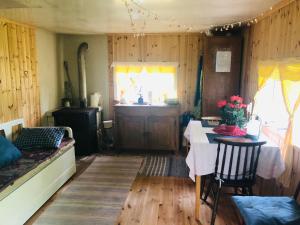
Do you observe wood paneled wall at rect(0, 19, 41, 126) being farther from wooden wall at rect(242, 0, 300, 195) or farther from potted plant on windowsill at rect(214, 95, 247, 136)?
wooden wall at rect(242, 0, 300, 195)

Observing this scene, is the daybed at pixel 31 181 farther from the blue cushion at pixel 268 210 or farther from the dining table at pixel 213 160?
the blue cushion at pixel 268 210

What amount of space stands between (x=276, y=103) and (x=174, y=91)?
222 cm

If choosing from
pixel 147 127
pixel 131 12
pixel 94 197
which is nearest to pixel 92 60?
pixel 147 127

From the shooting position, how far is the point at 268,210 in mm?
1867

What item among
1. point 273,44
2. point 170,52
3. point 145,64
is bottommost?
point 145,64

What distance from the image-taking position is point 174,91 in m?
4.93

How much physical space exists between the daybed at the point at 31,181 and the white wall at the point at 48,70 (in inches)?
42.1

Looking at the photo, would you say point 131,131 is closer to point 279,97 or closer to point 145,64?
point 145,64

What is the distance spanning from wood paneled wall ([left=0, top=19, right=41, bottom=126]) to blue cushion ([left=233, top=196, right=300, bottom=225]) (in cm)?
315

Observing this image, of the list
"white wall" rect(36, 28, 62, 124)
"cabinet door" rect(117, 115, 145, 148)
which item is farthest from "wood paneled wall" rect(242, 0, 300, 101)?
"white wall" rect(36, 28, 62, 124)

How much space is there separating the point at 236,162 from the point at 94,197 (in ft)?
5.67

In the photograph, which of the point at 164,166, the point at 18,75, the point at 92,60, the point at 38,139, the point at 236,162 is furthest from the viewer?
the point at 92,60

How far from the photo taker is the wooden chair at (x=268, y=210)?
68.9 inches

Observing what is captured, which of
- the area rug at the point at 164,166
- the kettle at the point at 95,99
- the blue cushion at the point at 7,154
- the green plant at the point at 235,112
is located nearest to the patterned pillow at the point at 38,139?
the blue cushion at the point at 7,154
